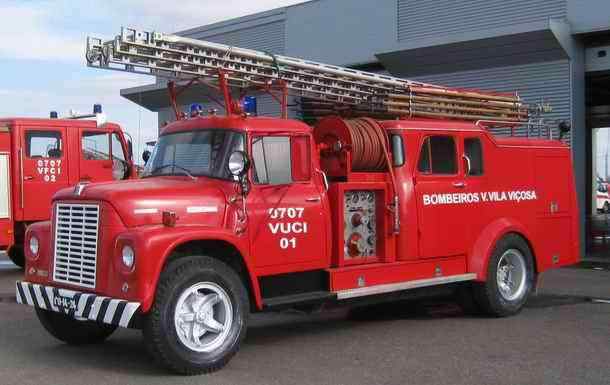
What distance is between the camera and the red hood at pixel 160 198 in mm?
6820

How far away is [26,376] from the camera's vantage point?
21.8 ft

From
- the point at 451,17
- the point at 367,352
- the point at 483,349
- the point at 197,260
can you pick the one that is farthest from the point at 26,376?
the point at 451,17

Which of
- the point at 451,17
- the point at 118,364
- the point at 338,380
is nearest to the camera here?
the point at 338,380

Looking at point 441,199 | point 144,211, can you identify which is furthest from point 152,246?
point 441,199

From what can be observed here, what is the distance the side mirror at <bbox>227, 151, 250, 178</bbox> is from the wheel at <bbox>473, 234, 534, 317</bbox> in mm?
3784

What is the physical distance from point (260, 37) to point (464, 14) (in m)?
7.52

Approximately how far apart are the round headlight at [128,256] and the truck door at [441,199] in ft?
11.9

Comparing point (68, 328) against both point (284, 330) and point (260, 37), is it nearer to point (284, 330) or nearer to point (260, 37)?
point (284, 330)

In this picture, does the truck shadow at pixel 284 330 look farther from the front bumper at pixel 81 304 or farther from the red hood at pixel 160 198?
the red hood at pixel 160 198

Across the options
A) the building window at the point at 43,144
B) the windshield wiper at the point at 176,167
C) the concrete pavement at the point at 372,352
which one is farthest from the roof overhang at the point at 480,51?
the windshield wiper at the point at 176,167

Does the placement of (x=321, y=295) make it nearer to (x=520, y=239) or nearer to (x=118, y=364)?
(x=118, y=364)

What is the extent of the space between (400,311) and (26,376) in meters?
5.00

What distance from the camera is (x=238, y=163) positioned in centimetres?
704

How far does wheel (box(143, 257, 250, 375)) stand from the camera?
Answer: 6.53 m
